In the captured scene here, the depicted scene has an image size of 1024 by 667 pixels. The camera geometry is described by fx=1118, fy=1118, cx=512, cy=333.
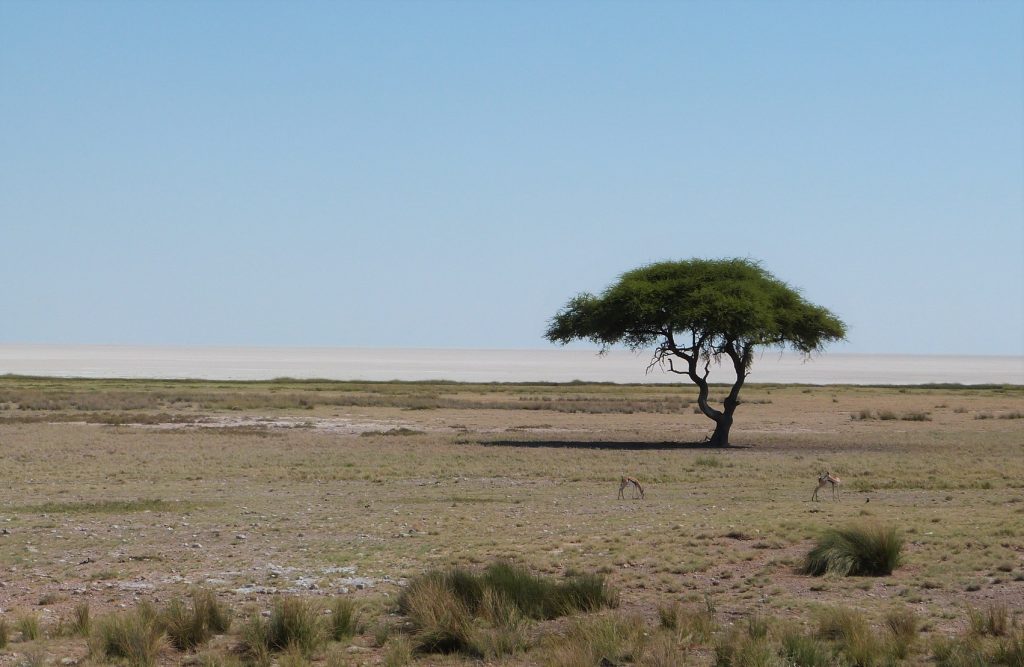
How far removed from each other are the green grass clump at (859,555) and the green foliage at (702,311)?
101 ft

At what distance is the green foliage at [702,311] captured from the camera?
4759 centimetres

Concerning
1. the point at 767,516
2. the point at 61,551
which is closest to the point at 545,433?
the point at 767,516

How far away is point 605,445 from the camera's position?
4678 cm

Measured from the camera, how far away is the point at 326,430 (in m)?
53.4

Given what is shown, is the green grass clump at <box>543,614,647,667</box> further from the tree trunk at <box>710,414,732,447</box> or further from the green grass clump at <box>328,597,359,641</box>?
the tree trunk at <box>710,414,732,447</box>

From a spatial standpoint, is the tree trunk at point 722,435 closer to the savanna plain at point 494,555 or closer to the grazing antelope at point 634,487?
the savanna plain at point 494,555

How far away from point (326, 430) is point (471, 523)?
32.4m

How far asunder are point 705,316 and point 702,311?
552 mm

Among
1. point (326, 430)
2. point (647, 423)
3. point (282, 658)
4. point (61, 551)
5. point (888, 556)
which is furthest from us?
point (647, 423)

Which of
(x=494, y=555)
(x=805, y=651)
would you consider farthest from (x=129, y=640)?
(x=805, y=651)

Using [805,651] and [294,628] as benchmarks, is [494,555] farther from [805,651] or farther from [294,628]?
[805,651]

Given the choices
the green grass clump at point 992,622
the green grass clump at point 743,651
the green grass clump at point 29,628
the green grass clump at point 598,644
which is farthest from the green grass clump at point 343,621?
the green grass clump at point 992,622

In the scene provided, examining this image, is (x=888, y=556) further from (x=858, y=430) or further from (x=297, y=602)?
(x=858, y=430)

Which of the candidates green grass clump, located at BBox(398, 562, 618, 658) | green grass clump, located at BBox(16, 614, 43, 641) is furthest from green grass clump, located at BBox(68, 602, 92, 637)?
green grass clump, located at BBox(398, 562, 618, 658)
